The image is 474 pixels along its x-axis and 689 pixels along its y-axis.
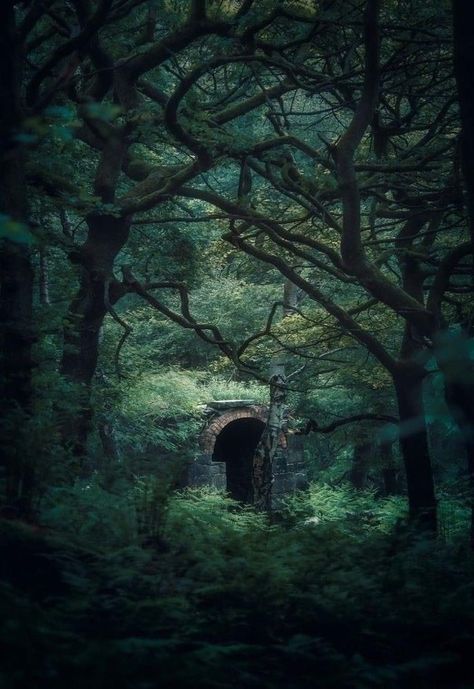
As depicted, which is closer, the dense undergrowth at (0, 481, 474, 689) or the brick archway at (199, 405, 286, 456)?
the dense undergrowth at (0, 481, 474, 689)

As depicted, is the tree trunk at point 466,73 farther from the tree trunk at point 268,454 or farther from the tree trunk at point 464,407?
the tree trunk at point 268,454

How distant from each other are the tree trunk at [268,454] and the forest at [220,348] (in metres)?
0.09

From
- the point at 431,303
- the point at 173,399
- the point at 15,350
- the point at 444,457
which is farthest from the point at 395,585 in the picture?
the point at 444,457

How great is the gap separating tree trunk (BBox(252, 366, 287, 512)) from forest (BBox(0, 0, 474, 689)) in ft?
0.29

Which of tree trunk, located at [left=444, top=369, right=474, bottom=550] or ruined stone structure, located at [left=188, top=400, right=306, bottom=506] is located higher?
ruined stone structure, located at [left=188, top=400, right=306, bottom=506]

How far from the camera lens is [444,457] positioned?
2153 centimetres

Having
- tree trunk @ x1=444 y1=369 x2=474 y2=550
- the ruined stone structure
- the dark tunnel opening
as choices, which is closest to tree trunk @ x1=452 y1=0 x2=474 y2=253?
tree trunk @ x1=444 y1=369 x2=474 y2=550

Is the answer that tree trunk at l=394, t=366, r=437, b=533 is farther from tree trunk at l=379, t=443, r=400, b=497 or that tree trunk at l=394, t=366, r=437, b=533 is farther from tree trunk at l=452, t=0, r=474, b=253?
tree trunk at l=379, t=443, r=400, b=497

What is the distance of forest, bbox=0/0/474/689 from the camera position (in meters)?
3.46

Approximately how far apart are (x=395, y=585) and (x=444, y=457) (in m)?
17.8

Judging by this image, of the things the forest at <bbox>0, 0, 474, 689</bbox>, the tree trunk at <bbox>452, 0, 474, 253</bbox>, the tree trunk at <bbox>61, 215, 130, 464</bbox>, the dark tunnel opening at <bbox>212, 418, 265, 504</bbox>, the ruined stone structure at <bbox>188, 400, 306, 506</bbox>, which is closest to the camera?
the forest at <bbox>0, 0, 474, 689</bbox>

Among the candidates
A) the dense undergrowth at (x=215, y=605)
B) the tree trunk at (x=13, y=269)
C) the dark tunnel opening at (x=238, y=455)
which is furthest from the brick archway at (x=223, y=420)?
the dense undergrowth at (x=215, y=605)

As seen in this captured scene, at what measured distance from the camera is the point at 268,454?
15.6m

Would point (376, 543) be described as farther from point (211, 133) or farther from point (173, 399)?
point (173, 399)
